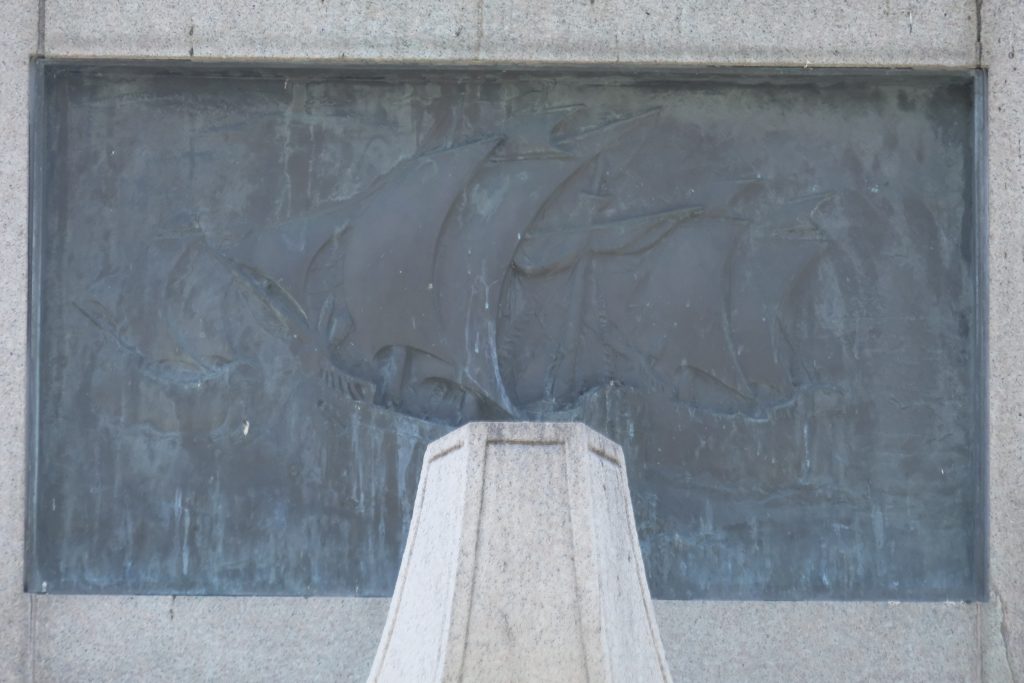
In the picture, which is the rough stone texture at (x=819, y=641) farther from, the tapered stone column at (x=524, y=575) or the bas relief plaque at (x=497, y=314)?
the tapered stone column at (x=524, y=575)

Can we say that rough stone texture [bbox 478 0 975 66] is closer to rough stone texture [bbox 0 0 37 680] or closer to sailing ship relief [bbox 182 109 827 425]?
sailing ship relief [bbox 182 109 827 425]

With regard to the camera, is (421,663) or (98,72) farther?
(98,72)

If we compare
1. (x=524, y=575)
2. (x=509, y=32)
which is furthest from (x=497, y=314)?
(x=524, y=575)

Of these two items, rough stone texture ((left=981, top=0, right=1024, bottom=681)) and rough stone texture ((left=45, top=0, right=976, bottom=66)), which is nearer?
rough stone texture ((left=981, top=0, right=1024, bottom=681))

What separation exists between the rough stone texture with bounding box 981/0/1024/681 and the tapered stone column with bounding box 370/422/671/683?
65.0 inches

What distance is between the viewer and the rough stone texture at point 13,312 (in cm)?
535

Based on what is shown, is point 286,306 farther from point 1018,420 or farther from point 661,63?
point 1018,420

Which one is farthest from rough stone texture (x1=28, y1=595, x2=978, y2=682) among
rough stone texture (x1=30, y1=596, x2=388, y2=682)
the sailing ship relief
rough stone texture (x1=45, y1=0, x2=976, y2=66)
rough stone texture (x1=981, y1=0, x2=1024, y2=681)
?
rough stone texture (x1=45, y1=0, x2=976, y2=66)

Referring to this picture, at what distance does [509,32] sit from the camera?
5.55 m

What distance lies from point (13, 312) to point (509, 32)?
1771mm

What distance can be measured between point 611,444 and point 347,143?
1.71 metres

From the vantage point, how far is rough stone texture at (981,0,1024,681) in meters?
5.36

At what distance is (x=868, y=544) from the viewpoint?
544 cm

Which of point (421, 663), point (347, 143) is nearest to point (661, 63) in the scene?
point (347, 143)
